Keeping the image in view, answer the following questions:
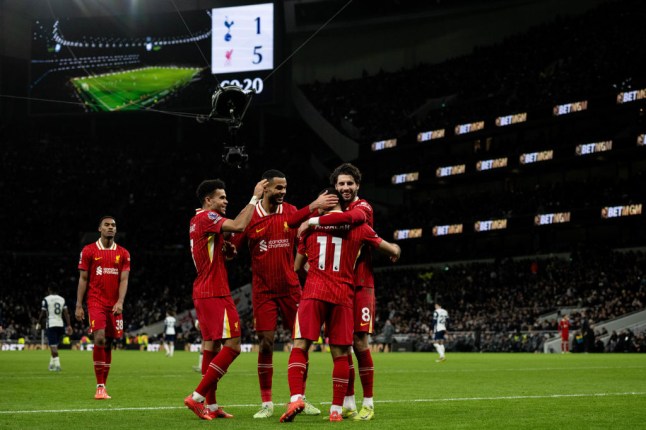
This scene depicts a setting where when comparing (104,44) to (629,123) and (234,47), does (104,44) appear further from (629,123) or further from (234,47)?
(629,123)

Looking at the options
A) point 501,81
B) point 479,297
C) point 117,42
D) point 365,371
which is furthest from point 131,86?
point 365,371

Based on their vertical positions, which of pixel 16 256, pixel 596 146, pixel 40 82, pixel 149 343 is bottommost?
pixel 149 343

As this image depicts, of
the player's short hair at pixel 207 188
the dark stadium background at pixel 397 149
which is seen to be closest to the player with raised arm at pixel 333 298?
the player's short hair at pixel 207 188

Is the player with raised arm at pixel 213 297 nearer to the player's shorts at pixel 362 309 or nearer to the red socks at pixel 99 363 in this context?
the player's shorts at pixel 362 309

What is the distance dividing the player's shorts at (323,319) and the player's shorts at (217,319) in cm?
98

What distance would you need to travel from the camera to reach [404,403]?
41.5 ft

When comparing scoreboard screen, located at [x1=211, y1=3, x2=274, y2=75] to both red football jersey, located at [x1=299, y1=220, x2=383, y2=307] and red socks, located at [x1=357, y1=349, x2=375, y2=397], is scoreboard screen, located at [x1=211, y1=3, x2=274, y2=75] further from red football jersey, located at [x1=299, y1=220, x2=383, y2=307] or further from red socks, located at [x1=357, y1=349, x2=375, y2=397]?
red football jersey, located at [x1=299, y1=220, x2=383, y2=307]

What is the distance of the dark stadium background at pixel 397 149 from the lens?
57906 millimetres

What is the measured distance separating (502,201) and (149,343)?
25.4 m

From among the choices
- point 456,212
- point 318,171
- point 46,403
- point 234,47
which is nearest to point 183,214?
point 318,171

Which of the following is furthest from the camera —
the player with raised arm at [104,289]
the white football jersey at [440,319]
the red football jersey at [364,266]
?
the white football jersey at [440,319]

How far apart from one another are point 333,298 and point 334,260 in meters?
0.42

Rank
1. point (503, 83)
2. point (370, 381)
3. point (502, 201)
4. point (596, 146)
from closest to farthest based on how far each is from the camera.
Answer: point (370, 381)
point (596, 146)
point (502, 201)
point (503, 83)

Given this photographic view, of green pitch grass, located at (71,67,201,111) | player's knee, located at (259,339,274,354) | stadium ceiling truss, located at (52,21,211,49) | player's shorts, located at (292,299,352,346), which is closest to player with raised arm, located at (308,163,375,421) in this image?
player's shorts, located at (292,299,352,346)
